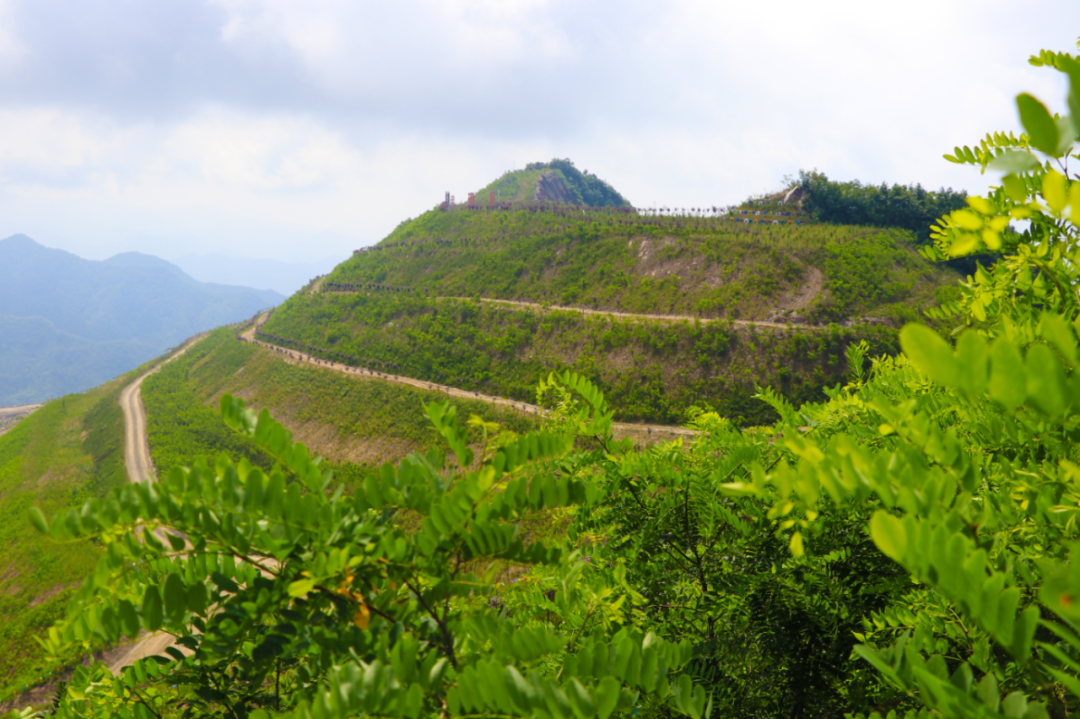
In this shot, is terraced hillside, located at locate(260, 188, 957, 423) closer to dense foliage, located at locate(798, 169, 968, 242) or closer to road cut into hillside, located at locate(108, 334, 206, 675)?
dense foliage, located at locate(798, 169, 968, 242)

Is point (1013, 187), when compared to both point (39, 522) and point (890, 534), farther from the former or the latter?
point (39, 522)

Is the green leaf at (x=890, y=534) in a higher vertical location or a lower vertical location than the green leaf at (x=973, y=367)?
lower

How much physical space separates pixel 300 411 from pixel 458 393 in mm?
11249

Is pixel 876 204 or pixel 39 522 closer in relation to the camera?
pixel 39 522

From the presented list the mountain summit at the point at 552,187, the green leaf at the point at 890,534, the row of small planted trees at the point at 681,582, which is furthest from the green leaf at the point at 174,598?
the mountain summit at the point at 552,187

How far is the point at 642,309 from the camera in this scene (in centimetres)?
3338

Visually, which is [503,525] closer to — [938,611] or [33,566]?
[938,611]

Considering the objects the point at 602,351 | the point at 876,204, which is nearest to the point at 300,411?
the point at 602,351

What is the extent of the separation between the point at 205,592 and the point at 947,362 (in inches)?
84.5

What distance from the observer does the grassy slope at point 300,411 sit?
27250mm

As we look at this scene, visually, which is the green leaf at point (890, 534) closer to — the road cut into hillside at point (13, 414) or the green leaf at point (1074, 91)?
the green leaf at point (1074, 91)

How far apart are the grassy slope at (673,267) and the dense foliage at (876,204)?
4.30 m

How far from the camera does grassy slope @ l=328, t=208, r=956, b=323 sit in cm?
3047

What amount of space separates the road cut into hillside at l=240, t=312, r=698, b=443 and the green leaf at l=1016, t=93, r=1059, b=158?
60.1ft
